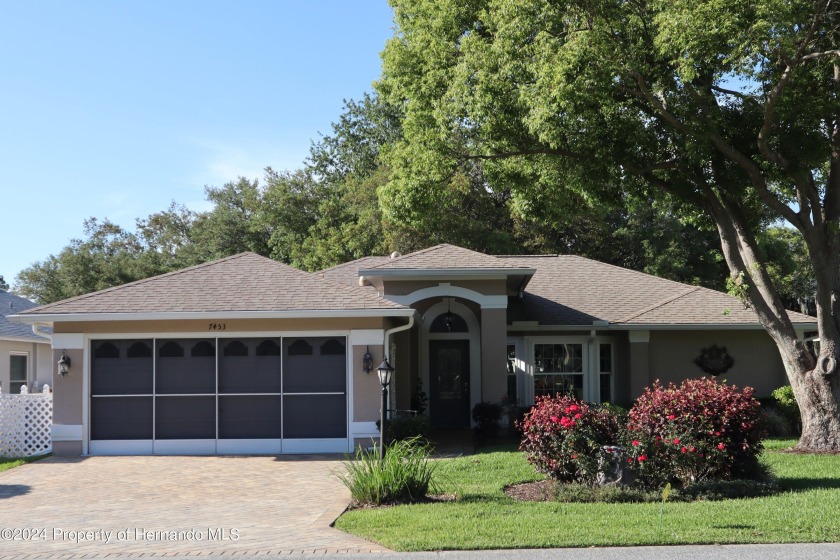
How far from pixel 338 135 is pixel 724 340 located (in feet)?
100

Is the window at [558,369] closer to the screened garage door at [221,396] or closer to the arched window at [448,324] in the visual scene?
the arched window at [448,324]

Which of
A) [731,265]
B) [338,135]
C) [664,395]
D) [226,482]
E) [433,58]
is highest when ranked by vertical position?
[338,135]

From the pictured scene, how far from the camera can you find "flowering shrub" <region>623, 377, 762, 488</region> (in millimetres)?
12008

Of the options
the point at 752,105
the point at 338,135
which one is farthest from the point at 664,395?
the point at 338,135

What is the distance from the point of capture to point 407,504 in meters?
11.3

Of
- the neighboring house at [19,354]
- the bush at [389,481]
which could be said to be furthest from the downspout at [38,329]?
the bush at [389,481]

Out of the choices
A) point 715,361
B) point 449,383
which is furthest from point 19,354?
point 715,361

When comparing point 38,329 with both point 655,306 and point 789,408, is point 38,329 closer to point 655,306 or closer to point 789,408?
point 655,306

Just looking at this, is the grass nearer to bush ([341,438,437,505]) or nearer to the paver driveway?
the paver driveway

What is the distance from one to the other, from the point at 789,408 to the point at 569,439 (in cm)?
1031

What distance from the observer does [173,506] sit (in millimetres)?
11648

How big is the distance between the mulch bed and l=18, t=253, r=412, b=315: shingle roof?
503 cm

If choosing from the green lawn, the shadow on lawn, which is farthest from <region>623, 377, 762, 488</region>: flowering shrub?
the green lawn

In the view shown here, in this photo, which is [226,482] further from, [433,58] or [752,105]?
[752,105]
